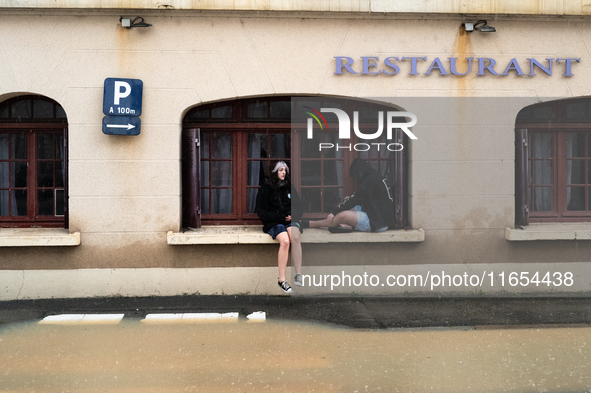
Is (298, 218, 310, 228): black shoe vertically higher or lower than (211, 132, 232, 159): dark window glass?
lower

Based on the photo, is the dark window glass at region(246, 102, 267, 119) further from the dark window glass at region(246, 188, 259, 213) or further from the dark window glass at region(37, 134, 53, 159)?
the dark window glass at region(37, 134, 53, 159)

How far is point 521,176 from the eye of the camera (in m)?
7.86

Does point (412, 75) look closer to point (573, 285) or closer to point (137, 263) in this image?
point (573, 285)

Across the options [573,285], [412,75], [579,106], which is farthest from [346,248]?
[579,106]

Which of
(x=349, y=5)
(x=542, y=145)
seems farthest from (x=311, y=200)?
(x=542, y=145)

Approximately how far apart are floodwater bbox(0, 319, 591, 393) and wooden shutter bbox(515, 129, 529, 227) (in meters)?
2.30

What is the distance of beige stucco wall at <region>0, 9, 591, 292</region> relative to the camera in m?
7.39

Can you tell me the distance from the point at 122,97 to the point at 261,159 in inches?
81.1

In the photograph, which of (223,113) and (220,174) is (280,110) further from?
(220,174)

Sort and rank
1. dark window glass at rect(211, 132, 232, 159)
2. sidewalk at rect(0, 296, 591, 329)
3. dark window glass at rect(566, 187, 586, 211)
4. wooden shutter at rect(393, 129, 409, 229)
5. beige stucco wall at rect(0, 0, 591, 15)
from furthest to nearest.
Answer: dark window glass at rect(566, 187, 586, 211), dark window glass at rect(211, 132, 232, 159), wooden shutter at rect(393, 129, 409, 229), beige stucco wall at rect(0, 0, 591, 15), sidewalk at rect(0, 296, 591, 329)

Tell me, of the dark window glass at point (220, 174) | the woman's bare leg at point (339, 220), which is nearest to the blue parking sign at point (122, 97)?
the dark window glass at point (220, 174)

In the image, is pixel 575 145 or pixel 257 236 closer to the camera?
pixel 257 236

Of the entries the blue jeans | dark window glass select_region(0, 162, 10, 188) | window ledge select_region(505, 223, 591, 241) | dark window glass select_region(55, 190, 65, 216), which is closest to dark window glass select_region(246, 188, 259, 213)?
the blue jeans

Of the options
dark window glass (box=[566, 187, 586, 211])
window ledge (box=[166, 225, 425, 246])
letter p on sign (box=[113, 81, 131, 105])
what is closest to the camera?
letter p on sign (box=[113, 81, 131, 105])
